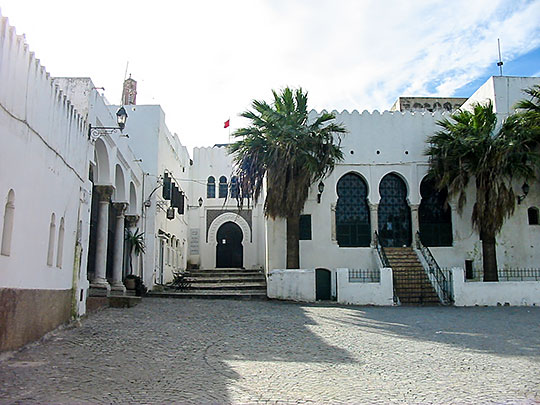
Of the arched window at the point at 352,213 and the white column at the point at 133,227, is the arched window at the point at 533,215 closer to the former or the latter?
the arched window at the point at 352,213

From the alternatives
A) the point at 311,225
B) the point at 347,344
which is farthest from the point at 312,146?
the point at 347,344


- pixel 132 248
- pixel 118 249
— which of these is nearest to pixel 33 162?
pixel 118 249

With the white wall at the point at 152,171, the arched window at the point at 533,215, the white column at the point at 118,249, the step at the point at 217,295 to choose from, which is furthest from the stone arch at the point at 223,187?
the arched window at the point at 533,215

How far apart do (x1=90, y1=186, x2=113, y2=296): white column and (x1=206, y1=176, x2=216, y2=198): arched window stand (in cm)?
1543

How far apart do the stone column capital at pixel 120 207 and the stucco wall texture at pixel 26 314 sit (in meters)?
7.14

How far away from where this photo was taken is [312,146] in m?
18.3

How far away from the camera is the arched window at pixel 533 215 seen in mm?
20562

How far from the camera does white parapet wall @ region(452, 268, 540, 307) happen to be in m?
17.1

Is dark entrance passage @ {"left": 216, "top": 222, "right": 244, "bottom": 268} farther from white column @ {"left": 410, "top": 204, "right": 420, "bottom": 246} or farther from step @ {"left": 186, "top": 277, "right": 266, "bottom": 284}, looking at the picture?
white column @ {"left": 410, "top": 204, "right": 420, "bottom": 246}

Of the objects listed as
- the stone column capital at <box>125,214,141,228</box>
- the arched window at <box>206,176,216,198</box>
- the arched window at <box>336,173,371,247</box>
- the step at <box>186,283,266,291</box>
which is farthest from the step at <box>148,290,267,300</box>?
the arched window at <box>206,176,216,198</box>

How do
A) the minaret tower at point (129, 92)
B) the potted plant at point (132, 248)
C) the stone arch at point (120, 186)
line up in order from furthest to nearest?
the minaret tower at point (129, 92) → the potted plant at point (132, 248) → the stone arch at point (120, 186)

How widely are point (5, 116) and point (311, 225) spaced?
14.4 metres

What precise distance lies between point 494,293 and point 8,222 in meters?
14.7

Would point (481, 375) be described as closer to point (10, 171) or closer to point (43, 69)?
point (10, 171)
